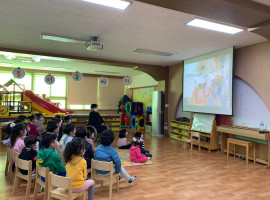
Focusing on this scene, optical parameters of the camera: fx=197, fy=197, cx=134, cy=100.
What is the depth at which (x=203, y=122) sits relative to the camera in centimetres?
615

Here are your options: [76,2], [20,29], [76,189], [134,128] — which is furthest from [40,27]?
[134,128]

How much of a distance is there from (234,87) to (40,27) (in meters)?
5.14

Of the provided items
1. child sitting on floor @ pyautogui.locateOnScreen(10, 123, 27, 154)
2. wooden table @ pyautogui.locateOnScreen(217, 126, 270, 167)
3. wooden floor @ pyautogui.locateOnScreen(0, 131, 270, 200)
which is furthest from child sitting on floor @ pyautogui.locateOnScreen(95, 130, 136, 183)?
wooden table @ pyautogui.locateOnScreen(217, 126, 270, 167)

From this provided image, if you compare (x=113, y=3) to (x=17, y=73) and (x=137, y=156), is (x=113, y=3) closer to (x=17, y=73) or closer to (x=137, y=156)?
(x=137, y=156)

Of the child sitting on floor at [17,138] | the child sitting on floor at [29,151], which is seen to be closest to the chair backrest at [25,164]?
the child sitting on floor at [29,151]

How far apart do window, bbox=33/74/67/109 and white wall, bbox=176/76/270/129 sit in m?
8.58

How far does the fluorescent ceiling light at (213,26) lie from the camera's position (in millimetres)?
3602

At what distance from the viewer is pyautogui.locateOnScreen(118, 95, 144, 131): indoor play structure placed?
9.82 metres

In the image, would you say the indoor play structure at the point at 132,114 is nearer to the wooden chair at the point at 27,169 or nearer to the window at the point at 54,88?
the window at the point at 54,88

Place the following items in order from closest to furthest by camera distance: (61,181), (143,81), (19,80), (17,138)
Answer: (61,181)
(17,138)
(19,80)
(143,81)

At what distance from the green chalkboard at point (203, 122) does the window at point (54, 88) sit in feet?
24.1

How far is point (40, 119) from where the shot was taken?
568 centimetres

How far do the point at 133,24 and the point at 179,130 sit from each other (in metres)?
4.69

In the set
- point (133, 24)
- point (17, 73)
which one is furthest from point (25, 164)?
point (17, 73)
